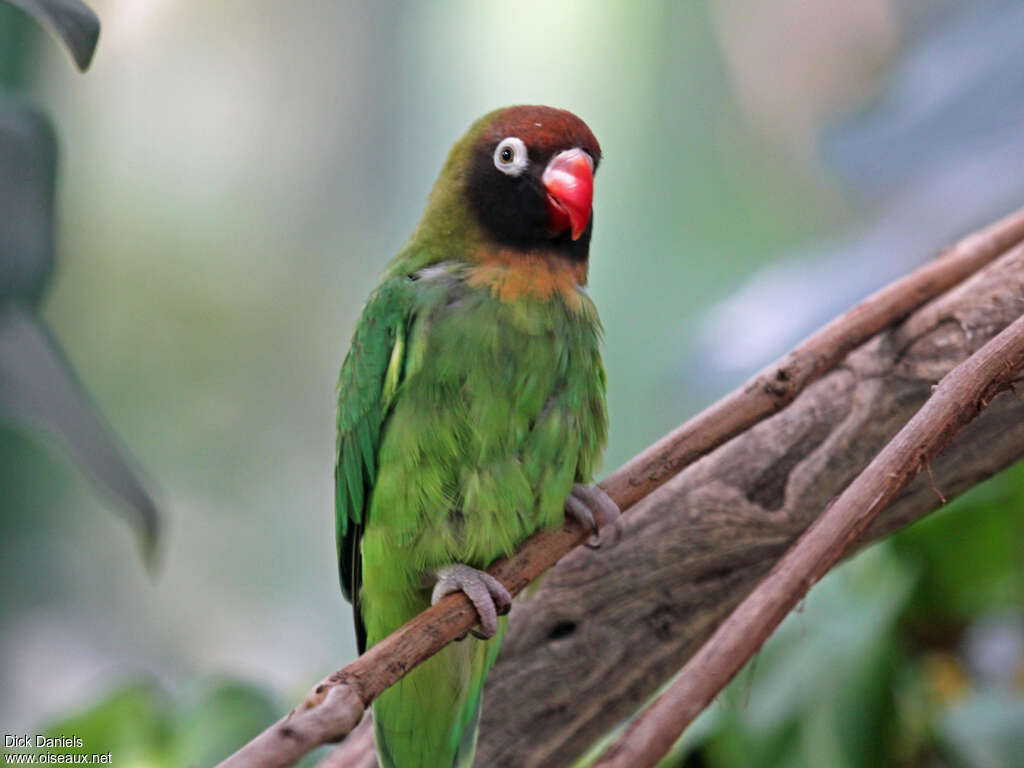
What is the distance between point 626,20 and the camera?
3.09 meters

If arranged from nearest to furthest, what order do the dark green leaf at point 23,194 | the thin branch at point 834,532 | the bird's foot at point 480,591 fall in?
the thin branch at point 834,532
the bird's foot at point 480,591
the dark green leaf at point 23,194

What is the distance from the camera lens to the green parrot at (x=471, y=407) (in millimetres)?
1417

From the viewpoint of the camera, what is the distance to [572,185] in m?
1.43

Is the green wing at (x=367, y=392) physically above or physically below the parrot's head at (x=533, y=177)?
below

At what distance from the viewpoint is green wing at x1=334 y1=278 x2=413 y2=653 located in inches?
58.8

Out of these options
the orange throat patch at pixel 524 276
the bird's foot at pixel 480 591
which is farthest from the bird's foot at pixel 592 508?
the orange throat patch at pixel 524 276

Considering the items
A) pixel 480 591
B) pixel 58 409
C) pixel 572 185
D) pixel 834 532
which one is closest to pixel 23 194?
pixel 58 409

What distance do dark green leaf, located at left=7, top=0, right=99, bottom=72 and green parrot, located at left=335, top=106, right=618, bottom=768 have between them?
0.57 meters

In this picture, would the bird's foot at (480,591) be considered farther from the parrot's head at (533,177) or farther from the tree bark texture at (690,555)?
the parrot's head at (533,177)

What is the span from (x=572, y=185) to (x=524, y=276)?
0.55ft

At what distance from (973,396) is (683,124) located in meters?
2.35

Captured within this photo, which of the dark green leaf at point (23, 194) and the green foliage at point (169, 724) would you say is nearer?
the green foliage at point (169, 724)

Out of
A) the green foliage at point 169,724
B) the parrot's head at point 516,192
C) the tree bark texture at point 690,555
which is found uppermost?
the parrot's head at point 516,192

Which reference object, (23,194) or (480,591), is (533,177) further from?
(23,194)
